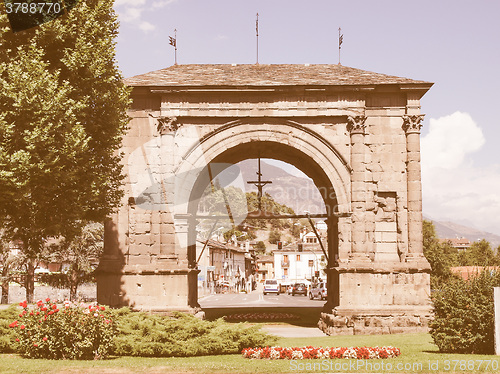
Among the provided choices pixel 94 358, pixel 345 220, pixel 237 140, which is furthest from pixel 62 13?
pixel 345 220

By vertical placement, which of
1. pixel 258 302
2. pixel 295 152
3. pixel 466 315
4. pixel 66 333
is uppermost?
pixel 295 152

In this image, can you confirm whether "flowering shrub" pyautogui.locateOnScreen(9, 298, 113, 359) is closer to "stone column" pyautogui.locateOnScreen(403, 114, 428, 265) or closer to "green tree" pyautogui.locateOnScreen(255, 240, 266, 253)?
"stone column" pyautogui.locateOnScreen(403, 114, 428, 265)

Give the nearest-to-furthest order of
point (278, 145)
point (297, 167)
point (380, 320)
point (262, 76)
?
point (380, 320)
point (278, 145)
point (262, 76)
point (297, 167)

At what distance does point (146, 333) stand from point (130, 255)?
25.7 ft

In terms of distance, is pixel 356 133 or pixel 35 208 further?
pixel 356 133

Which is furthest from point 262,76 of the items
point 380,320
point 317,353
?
point 317,353

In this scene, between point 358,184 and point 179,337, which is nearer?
point 179,337

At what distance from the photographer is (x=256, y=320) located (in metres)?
27.3

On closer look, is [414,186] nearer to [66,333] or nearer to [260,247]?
[66,333]

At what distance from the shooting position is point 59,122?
16.1 meters

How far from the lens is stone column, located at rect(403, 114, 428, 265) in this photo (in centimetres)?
2181

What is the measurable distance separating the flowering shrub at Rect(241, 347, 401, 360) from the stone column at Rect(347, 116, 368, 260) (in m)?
8.24

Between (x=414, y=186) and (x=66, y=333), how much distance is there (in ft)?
44.9

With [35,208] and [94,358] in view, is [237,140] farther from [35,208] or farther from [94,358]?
[94,358]
